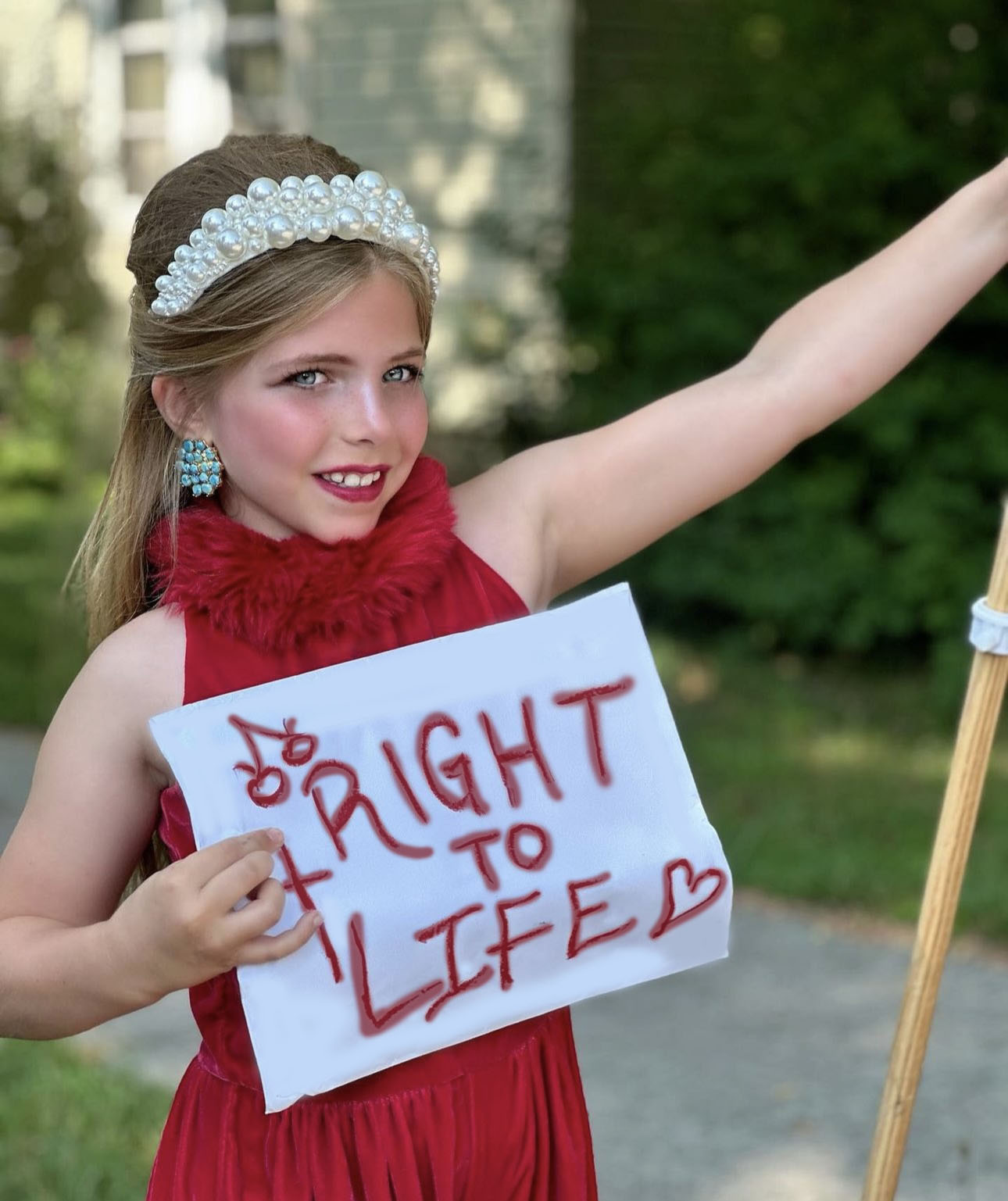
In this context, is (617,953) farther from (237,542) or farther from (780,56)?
(780,56)

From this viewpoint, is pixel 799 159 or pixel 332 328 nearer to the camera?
pixel 332 328

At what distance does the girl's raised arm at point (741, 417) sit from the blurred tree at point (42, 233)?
10.9 metres

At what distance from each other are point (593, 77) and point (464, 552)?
7.38 meters

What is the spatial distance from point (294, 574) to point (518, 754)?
28cm

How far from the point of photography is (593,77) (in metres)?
8.59

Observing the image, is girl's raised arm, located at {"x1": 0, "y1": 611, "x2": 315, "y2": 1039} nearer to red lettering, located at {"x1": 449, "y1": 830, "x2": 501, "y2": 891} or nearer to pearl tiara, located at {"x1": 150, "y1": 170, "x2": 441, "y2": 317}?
red lettering, located at {"x1": 449, "y1": 830, "x2": 501, "y2": 891}

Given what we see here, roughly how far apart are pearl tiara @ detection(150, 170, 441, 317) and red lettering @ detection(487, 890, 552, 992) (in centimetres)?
66

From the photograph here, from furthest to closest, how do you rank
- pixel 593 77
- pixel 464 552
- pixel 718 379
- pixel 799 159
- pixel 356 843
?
pixel 593 77
pixel 799 159
pixel 718 379
pixel 464 552
pixel 356 843

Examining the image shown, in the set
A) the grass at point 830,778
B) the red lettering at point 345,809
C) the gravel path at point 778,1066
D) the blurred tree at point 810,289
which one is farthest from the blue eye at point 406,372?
the blurred tree at point 810,289

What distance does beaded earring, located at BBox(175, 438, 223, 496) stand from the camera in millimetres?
1673

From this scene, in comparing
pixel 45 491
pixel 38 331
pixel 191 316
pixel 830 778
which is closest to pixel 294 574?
pixel 191 316

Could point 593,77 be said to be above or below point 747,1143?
above

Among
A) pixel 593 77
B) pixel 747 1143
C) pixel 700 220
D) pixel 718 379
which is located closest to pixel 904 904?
pixel 747 1143

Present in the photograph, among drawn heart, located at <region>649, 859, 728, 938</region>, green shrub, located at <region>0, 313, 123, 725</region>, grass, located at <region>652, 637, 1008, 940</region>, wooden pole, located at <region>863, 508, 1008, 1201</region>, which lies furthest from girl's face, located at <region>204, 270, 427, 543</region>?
grass, located at <region>652, 637, 1008, 940</region>
